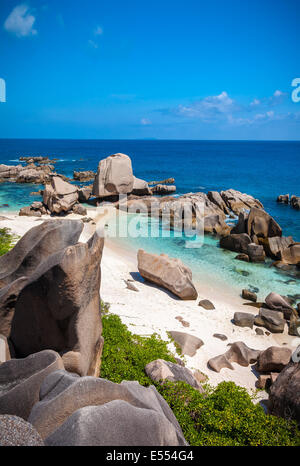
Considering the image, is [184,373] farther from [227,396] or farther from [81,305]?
[81,305]

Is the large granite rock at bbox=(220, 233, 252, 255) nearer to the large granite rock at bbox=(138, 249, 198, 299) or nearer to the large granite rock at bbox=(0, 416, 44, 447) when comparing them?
the large granite rock at bbox=(138, 249, 198, 299)

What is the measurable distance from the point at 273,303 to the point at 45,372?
1298cm

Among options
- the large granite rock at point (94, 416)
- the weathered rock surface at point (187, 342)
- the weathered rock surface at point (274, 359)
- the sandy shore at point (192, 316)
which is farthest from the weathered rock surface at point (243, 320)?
the large granite rock at point (94, 416)

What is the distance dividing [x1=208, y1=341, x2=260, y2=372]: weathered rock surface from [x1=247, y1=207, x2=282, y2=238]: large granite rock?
15.8 m

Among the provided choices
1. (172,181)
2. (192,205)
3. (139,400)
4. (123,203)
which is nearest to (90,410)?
(139,400)

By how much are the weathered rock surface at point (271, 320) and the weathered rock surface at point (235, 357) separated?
273 cm

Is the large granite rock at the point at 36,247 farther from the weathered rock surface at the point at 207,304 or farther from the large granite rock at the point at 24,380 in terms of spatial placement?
the weathered rock surface at the point at 207,304

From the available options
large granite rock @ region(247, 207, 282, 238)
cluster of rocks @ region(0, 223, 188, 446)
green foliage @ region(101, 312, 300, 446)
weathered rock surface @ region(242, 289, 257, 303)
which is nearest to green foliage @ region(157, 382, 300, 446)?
green foliage @ region(101, 312, 300, 446)

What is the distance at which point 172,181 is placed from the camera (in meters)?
59.9

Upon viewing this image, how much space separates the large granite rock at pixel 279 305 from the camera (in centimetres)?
1464

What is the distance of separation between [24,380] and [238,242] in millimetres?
21032

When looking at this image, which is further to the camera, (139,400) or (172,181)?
(172,181)

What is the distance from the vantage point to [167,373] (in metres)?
8.40
